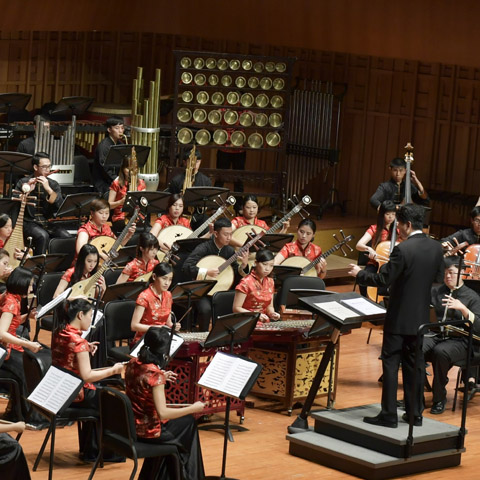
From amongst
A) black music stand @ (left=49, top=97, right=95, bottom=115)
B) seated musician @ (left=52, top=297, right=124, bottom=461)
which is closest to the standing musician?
seated musician @ (left=52, top=297, right=124, bottom=461)

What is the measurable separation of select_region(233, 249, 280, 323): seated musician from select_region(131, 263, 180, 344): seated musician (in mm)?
679

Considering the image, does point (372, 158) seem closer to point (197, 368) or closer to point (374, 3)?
point (374, 3)

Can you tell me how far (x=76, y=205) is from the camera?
379 inches

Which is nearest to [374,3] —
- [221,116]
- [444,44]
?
[444,44]

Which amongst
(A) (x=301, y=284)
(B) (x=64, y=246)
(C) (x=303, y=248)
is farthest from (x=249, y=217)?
(B) (x=64, y=246)

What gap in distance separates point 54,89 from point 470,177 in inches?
255

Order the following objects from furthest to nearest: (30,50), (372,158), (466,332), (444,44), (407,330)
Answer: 1. (30,50)
2. (372,158)
3. (444,44)
4. (466,332)
5. (407,330)

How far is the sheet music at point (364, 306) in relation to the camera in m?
6.98

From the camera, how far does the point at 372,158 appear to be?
1470 cm

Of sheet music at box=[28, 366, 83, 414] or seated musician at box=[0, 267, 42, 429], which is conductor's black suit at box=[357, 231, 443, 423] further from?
seated musician at box=[0, 267, 42, 429]

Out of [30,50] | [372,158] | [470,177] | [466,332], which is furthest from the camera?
[30,50]

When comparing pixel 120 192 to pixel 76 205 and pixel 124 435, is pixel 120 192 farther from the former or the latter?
pixel 124 435

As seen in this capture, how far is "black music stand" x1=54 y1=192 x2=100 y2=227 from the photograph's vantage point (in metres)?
9.54

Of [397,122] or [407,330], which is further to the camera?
[397,122]
